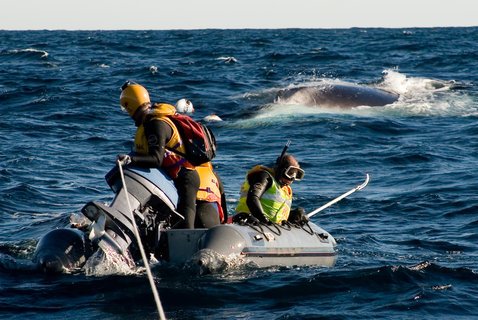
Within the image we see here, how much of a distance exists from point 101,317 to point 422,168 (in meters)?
10.5

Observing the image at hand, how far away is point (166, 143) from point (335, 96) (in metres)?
15.6

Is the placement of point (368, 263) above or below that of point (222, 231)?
below

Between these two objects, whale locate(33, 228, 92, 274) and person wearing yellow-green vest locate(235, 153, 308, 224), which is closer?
whale locate(33, 228, 92, 274)

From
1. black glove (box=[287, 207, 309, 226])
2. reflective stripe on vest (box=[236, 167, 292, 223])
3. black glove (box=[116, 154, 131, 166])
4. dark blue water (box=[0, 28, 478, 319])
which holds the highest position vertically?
black glove (box=[116, 154, 131, 166])

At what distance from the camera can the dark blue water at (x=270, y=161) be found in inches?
310

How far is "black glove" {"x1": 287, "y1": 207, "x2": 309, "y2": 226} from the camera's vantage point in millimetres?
9852

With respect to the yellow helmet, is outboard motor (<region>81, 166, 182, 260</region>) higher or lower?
lower

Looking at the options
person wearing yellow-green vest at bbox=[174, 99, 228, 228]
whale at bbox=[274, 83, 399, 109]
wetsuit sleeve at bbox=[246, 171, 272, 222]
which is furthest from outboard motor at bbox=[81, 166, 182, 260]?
whale at bbox=[274, 83, 399, 109]

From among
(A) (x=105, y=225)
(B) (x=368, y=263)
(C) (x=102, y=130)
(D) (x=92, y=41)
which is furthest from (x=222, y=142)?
(D) (x=92, y=41)

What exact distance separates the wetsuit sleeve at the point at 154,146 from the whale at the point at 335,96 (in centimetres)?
1508

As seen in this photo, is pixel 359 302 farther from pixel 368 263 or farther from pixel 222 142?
pixel 222 142

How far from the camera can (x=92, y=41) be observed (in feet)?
180

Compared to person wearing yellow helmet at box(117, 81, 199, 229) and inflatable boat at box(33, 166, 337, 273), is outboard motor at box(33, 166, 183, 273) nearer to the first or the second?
inflatable boat at box(33, 166, 337, 273)

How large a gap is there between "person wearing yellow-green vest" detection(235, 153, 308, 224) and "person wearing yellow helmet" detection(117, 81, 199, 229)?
2.79 ft
